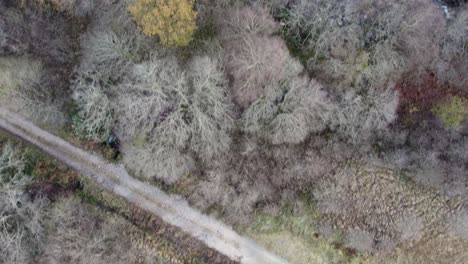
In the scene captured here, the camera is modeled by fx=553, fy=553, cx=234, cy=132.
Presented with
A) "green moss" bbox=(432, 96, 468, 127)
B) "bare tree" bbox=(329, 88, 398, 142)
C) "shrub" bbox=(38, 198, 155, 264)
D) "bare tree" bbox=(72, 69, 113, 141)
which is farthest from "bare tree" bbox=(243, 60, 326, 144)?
"shrub" bbox=(38, 198, 155, 264)

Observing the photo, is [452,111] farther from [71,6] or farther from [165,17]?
[71,6]

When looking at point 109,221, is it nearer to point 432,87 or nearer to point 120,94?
point 120,94

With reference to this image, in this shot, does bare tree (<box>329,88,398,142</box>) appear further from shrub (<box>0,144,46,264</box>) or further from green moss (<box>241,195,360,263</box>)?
shrub (<box>0,144,46,264</box>)

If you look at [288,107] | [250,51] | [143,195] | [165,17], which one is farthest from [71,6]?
[288,107]

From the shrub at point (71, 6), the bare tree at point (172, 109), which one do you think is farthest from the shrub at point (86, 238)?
the shrub at point (71, 6)

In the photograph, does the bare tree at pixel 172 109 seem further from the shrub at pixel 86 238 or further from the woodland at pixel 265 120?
the shrub at pixel 86 238

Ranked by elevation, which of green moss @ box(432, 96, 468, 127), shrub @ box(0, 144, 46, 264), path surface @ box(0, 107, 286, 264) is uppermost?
green moss @ box(432, 96, 468, 127)

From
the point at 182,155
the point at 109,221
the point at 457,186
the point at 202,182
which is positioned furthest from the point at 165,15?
the point at 457,186
